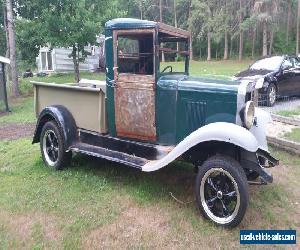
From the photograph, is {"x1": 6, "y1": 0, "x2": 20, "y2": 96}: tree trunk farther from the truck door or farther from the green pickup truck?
the truck door

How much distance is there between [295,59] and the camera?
12.7m

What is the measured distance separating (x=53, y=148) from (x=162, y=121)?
2103 millimetres

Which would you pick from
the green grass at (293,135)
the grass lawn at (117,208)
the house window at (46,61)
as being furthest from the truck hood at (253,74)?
the house window at (46,61)

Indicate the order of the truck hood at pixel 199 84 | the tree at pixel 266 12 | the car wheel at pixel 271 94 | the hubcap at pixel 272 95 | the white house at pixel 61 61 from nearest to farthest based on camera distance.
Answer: the truck hood at pixel 199 84
the car wheel at pixel 271 94
the hubcap at pixel 272 95
the white house at pixel 61 61
the tree at pixel 266 12

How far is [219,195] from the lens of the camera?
4.33 metres

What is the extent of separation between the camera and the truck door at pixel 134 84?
16.9 ft

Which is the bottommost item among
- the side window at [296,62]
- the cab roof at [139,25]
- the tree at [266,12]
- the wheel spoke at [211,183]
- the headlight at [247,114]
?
the wheel spoke at [211,183]

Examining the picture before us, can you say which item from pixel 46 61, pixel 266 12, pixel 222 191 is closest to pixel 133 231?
pixel 222 191

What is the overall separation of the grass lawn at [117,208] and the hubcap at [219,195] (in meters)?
0.14

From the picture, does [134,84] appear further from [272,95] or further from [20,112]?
[20,112]

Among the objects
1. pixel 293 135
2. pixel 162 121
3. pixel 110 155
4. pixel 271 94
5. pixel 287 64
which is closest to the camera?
pixel 162 121

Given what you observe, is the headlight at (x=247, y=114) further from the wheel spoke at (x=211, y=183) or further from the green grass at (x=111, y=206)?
the green grass at (x=111, y=206)

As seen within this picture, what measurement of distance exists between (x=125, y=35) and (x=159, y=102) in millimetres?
1047

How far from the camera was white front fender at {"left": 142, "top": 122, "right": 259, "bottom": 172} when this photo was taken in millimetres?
4148
